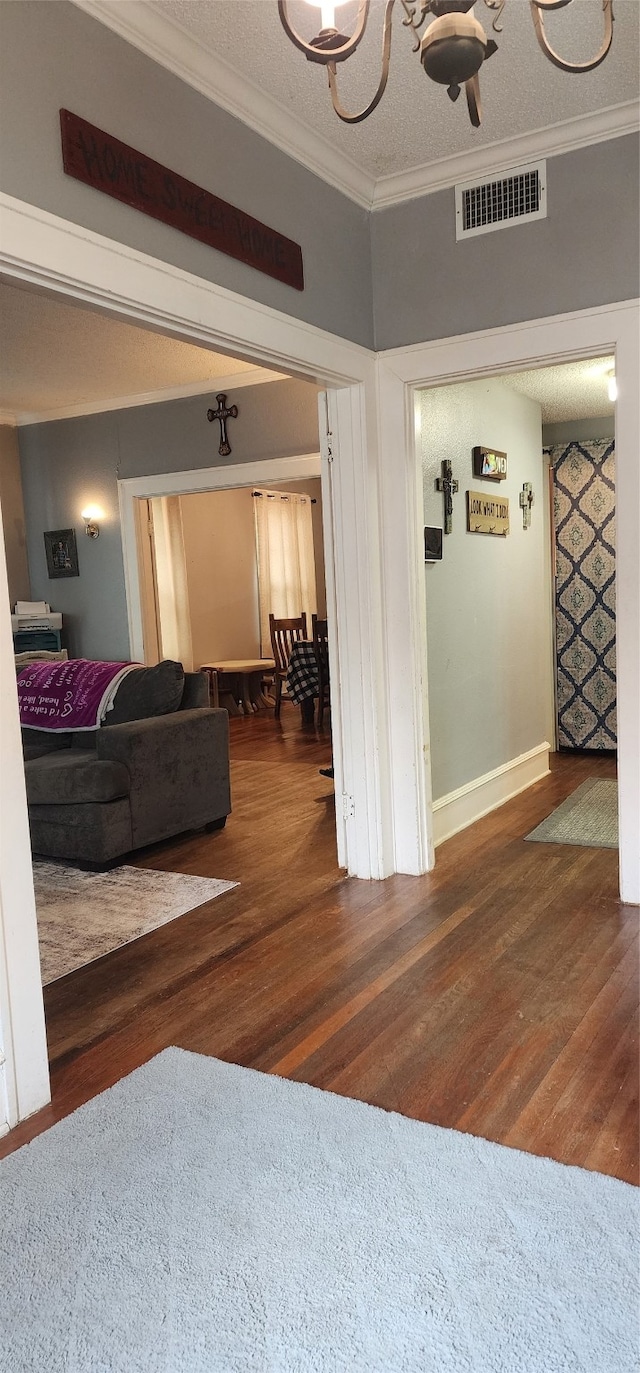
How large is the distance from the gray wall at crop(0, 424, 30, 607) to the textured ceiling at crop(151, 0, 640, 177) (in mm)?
4345

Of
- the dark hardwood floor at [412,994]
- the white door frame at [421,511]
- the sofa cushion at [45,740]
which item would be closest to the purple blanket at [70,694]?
the sofa cushion at [45,740]

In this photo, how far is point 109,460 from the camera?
6.37m

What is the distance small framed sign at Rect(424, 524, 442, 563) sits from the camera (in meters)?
3.91

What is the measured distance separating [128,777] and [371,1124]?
2.32 metres

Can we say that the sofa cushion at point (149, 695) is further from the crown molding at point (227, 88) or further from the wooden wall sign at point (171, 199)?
the crown molding at point (227, 88)

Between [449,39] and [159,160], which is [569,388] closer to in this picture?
[159,160]

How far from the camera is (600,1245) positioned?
1.56 m

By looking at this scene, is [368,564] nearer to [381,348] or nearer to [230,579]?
[381,348]

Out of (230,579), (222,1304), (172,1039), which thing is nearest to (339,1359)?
(222,1304)

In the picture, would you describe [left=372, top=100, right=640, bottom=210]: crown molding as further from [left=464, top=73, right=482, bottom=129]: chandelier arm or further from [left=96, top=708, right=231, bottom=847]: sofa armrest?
[left=96, top=708, right=231, bottom=847]: sofa armrest

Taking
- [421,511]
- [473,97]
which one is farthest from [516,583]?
[473,97]

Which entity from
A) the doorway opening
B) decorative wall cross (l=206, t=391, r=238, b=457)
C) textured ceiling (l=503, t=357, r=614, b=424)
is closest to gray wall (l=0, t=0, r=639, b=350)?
the doorway opening

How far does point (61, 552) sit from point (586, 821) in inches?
171

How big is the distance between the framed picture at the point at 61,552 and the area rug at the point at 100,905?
3.10 m
